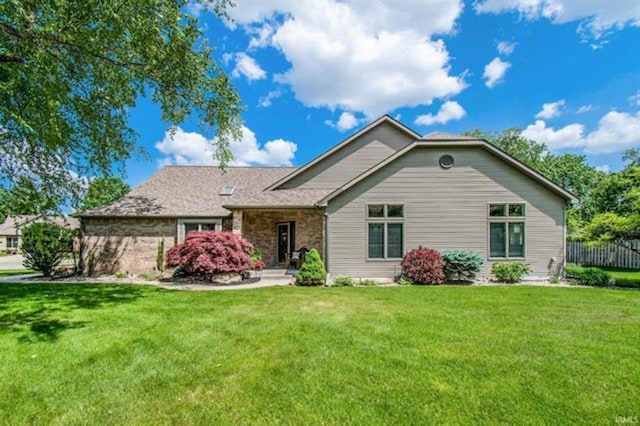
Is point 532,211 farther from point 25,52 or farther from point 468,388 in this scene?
point 25,52

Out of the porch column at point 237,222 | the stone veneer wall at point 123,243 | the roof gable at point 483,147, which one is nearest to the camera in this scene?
the roof gable at point 483,147

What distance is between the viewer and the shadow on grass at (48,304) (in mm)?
5816

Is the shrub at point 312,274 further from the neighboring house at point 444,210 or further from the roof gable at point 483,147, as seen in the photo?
the roof gable at point 483,147

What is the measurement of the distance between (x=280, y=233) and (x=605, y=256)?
59.4ft

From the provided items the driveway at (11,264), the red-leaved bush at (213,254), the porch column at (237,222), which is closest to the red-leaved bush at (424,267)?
the red-leaved bush at (213,254)

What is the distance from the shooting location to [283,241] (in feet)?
48.2

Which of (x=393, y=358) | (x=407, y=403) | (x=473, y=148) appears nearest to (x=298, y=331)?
(x=393, y=358)

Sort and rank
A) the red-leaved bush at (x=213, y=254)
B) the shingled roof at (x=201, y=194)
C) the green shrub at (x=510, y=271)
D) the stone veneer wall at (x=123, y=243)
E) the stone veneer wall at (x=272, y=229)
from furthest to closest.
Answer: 1. the stone veneer wall at (x=272, y=229)
2. the stone veneer wall at (x=123, y=243)
3. the shingled roof at (x=201, y=194)
4. the green shrub at (x=510, y=271)
5. the red-leaved bush at (x=213, y=254)

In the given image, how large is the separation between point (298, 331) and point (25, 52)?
29.7ft

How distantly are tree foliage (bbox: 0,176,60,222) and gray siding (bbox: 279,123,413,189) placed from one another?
28.2ft

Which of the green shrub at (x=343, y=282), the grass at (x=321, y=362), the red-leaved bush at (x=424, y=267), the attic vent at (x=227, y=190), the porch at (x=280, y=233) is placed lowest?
the green shrub at (x=343, y=282)

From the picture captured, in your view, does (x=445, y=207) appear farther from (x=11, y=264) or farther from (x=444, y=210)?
(x=11, y=264)

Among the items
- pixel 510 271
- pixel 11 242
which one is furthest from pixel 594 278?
pixel 11 242

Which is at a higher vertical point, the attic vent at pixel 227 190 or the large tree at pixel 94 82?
the large tree at pixel 94 82
